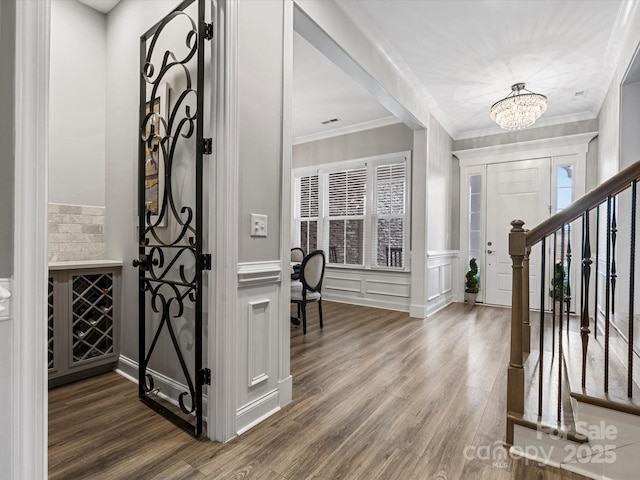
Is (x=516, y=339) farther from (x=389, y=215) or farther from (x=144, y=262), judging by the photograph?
(x=389, y=215)

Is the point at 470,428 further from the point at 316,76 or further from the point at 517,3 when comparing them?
the point at 316,76

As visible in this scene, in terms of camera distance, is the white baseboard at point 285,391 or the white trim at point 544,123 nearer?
the white baseboard at point 285,391

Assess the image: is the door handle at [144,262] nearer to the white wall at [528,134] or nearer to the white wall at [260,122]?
the white wall at [260,122]

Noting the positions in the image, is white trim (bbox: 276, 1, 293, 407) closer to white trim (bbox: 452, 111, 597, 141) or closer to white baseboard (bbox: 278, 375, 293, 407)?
white baseboard (bbox: 278, 375, 293, 407)

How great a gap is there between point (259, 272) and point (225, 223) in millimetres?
354

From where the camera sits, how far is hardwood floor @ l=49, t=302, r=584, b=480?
1.54 metres

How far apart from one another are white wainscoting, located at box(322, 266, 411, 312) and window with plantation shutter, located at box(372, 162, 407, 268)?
0.22m

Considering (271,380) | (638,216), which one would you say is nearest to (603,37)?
(638,216)

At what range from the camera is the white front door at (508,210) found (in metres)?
5.12

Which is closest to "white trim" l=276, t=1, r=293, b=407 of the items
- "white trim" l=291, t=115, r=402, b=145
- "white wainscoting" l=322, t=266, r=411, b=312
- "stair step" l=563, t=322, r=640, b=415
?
"stair step" l=563, t=322, r=640, b=415

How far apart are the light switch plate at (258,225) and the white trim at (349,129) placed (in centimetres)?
314

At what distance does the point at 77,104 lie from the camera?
8.87ft

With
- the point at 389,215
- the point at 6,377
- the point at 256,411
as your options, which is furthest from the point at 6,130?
the point at 389,215

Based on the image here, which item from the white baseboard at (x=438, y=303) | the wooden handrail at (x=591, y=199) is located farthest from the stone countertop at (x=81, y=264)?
the white baseboard at (x=438, y=303)
